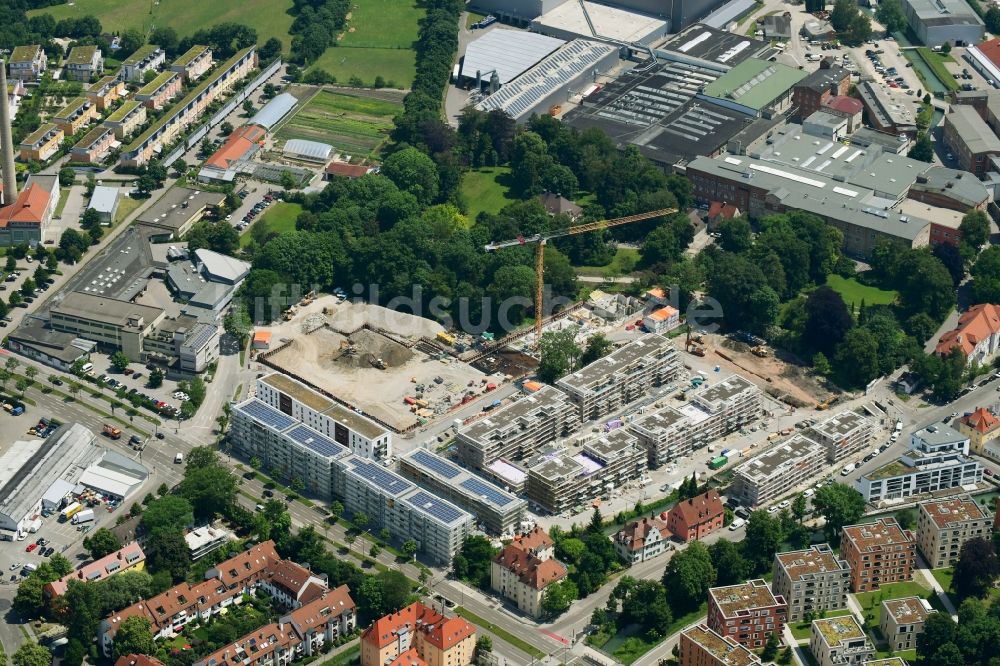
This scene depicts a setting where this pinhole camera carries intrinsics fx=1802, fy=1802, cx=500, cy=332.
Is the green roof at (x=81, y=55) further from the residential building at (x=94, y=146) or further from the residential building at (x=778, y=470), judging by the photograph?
the residential building at (x=778, y=470)

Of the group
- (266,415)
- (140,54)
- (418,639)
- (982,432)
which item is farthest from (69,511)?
(140,54)

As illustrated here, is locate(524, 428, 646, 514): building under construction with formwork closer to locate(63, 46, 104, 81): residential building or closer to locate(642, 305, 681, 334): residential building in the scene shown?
locate(642, 305, 681, 334): residential building

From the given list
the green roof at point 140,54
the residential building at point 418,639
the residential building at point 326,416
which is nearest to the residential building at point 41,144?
the green roof at point 140,54

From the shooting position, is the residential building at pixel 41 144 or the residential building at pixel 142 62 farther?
the residential building at pixel 142 62

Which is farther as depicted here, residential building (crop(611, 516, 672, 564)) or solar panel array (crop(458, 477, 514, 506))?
solar panel array (crop(458, 477, 514, 506))

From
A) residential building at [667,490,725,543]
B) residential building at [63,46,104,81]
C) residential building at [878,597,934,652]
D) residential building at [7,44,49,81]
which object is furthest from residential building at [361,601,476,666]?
residential building at [7,44,49,81]
